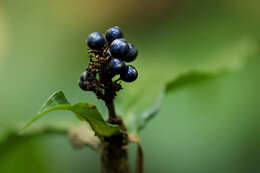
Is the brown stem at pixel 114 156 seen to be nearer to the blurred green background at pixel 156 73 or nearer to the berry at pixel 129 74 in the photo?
the berry at pixel 129 74

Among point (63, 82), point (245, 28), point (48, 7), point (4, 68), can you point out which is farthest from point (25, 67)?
point (245, 28)

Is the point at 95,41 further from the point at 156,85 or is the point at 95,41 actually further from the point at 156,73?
the point at 156,73

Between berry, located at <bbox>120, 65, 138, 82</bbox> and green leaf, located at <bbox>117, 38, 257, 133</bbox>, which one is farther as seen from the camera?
green leaf, located at <bbox>117, 38, 257, 133</bbox>

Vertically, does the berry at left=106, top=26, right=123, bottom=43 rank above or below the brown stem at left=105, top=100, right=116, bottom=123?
above

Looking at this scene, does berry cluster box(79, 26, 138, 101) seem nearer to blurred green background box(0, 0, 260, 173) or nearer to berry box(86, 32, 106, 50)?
berry box(86, 32, 106, 50)

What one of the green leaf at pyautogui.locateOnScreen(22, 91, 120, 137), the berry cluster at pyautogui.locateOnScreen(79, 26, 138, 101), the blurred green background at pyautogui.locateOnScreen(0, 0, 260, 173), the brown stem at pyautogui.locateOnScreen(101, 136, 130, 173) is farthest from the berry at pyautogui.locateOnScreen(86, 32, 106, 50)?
the blurred green background at pyautogui.locateOnScreen(0, 0, 260, 173)

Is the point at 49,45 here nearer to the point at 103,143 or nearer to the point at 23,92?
the point at 23,92
